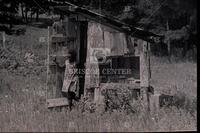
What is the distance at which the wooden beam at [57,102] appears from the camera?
7749mm

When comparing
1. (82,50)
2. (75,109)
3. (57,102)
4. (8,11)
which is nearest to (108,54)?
(82,50)

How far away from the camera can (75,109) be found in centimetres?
752

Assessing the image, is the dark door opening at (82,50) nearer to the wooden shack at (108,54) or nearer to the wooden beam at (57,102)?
the wooden shack at (108,54)

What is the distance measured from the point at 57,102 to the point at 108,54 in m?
1.29

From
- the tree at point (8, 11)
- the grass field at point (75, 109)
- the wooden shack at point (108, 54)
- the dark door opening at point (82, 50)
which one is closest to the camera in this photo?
the grass field at point (75, 109)

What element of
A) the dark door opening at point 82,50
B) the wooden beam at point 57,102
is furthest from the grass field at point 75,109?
the dark door opening at point 82,50

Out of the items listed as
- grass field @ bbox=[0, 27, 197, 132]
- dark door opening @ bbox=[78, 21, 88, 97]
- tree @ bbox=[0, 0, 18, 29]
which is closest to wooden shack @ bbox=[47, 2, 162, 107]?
dark door opening @ bbox=[78, 21, 88, 97]

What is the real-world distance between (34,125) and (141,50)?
251cm

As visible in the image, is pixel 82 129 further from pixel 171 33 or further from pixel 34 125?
pixel 171 33

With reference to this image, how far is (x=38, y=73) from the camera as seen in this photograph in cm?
855

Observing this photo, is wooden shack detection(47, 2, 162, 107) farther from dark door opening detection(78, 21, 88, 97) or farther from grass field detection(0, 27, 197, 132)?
grass field detection(0, 27, 197, 132)

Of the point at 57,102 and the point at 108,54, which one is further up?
the point at 108,54

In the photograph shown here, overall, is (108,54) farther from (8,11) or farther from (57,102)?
(8,11)

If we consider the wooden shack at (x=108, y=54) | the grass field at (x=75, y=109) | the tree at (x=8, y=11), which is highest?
the tree at (x=8, y=11)
